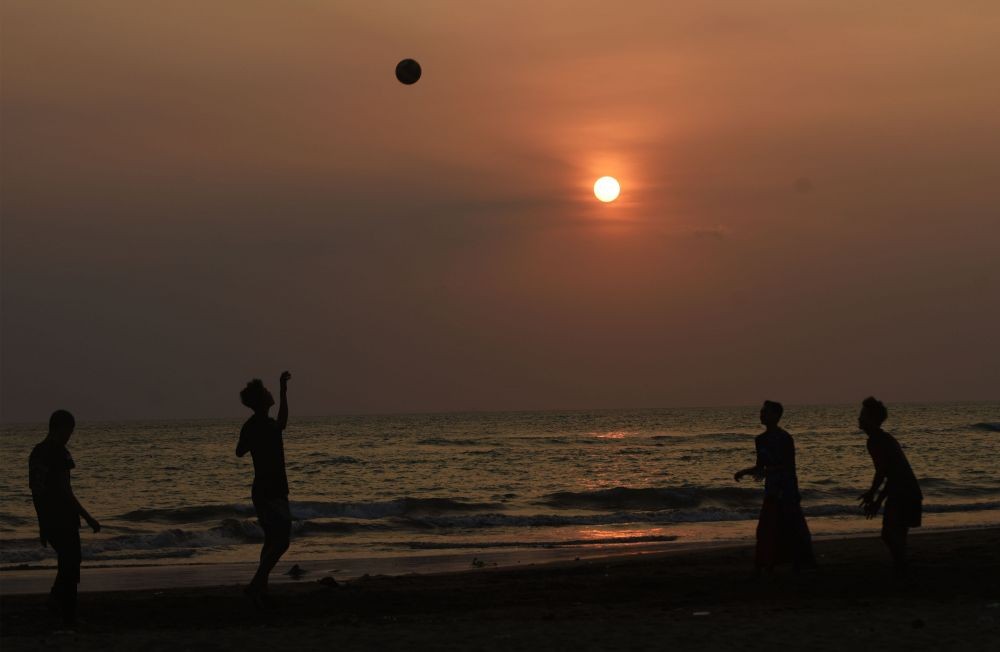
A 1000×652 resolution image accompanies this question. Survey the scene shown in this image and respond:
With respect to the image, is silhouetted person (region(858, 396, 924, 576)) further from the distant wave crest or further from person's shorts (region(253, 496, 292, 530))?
the distant wave crest

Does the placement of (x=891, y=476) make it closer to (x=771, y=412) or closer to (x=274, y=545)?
(x=771, y=412)

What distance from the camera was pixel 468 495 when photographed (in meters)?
36.3

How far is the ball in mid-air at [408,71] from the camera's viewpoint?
60.3 feet

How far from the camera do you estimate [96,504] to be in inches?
1357

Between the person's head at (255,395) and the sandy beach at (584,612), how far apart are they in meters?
1.89

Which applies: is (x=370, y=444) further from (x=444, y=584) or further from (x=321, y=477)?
(x=444, y=584)

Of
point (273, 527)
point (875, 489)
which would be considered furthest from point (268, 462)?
point (875, 489)

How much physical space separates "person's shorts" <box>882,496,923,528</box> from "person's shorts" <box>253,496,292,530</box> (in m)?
5.65

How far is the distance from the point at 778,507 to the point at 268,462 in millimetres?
5101

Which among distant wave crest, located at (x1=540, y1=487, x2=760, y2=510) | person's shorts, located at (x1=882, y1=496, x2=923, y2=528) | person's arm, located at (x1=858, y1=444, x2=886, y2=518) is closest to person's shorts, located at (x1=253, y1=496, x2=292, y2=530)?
person's arm, located at (x1=858, y1=444, x2=886, y2=518)

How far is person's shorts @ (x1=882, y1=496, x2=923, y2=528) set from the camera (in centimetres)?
1070

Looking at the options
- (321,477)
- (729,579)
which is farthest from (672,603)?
(321,477)

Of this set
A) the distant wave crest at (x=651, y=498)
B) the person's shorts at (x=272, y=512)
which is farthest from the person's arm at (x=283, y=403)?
the distant wave crest at (x=651, y=498)

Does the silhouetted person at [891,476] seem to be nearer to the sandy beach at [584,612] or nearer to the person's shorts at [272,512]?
the sandy beach at [584,612]
